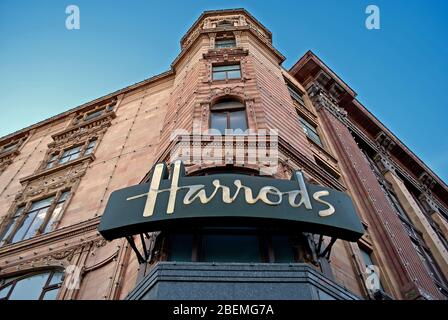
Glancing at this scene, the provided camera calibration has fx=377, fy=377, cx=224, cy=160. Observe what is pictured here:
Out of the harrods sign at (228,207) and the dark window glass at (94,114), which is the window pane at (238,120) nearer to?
the harrods sign at (228,207)

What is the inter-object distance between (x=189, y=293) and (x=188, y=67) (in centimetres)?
1491

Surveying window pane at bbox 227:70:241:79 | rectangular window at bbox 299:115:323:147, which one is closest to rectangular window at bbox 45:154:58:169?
window pane at bbox 227:70:241:79

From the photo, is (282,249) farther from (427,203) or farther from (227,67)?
(427,203)

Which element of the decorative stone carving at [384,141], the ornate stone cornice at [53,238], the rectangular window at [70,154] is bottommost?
the ornate stone cornice at [53,238]

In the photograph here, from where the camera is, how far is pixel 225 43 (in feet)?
67.1

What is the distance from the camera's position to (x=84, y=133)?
22.6 m

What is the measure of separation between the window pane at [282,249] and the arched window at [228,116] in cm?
520

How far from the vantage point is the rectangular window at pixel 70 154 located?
20531mm

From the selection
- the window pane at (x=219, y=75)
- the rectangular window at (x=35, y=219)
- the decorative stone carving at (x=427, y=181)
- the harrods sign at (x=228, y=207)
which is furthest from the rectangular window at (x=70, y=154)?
the decorative stone carving at (x=427, y=181)

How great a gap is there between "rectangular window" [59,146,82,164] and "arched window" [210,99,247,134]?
9729 millimetres

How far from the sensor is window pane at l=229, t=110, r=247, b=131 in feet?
43.0

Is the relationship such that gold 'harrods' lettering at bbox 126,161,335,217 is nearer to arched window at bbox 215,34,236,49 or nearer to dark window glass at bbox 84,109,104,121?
arched window at bbox 215,34,236,49

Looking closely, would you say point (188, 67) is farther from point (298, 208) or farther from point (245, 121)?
point (298, 208)
